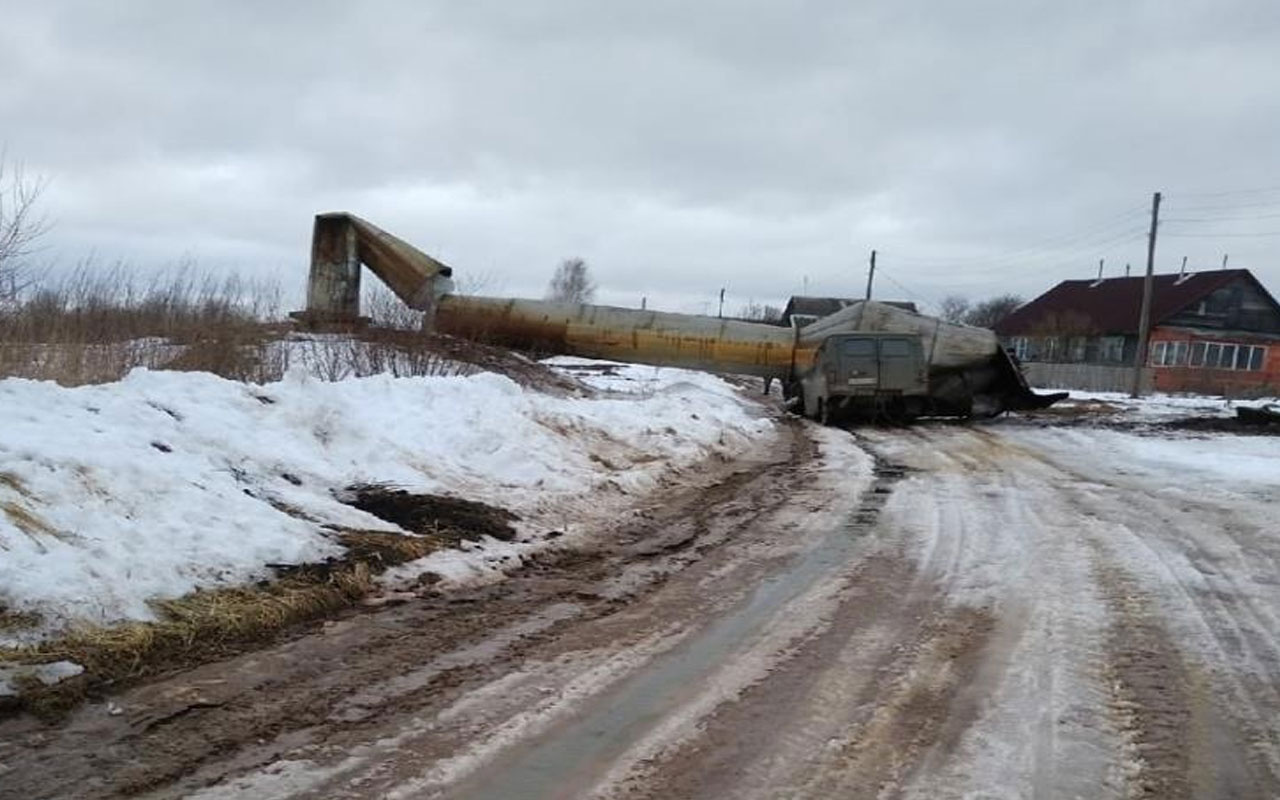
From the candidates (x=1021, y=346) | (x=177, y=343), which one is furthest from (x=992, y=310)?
(x=177, y=343)

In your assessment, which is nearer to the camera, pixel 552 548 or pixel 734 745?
pixel 734 745

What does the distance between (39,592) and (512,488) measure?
4950 mm

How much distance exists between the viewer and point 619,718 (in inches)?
169

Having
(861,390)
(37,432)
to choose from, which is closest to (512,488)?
(37,432)

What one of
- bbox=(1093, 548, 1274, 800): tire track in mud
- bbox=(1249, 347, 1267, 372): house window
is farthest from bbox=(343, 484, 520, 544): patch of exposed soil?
bbox=(1249, 347, 1267, 372): house window

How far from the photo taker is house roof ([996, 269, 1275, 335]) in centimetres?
5381

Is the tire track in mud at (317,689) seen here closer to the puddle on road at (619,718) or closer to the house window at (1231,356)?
the puddle on road at (619,718)

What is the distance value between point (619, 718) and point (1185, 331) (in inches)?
2246

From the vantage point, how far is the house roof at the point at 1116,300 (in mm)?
53812

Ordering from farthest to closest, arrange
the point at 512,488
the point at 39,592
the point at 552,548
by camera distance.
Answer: the point at 512,488 → the point at 552,548 → the point at 39,592

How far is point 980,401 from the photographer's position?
25.2 meters

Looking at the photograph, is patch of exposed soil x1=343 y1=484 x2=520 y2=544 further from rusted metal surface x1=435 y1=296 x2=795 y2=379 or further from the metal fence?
the metal fence

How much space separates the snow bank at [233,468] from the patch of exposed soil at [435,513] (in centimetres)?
23

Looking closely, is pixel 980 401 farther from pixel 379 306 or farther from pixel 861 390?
pixel 379 306
